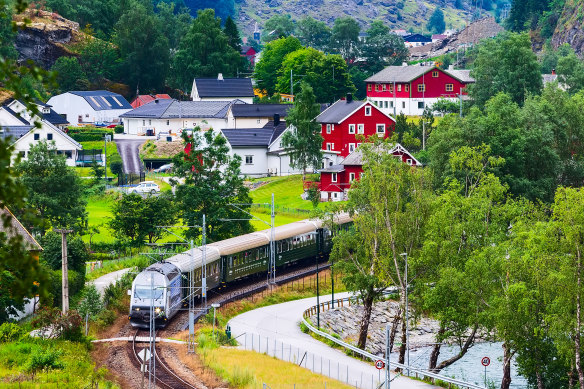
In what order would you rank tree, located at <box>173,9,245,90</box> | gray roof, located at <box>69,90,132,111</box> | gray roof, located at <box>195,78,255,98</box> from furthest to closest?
tree, located at <box>173,9,245,90</box> → gray roof, located at <box>195,78,255,98</box> → gray roof, located at <box>69,90,132,111</box>

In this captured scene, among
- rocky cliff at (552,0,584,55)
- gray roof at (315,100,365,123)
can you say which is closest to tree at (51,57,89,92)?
gray roof at (315,100,365,123)

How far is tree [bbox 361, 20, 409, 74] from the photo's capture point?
15431 centimetres

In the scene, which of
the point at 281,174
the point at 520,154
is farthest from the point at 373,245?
the point at 281,174

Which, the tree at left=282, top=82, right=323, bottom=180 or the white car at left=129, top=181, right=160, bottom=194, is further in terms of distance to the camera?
the tree at left=282, top=82, right=323, bottom=180

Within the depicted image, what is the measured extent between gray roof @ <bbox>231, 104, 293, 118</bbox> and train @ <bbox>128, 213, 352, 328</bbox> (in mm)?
42775

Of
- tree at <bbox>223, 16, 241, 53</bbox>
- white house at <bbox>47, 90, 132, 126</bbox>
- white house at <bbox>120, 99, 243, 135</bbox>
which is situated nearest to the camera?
white house at <bbox>120, 99, 243, 135</bbox>

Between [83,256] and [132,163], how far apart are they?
4942 cm

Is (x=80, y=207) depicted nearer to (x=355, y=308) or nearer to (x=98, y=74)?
(x=355, y=308)

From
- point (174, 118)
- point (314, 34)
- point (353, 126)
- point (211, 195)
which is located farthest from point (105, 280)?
point (314, 34)

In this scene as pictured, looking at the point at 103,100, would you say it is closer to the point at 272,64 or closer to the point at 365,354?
the point at 272,64

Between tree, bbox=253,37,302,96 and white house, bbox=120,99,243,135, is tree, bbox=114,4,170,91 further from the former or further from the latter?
white house, bbox=120,99,243,135

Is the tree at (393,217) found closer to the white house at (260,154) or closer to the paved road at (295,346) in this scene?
the paved road at (295,346)

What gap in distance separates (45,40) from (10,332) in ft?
333

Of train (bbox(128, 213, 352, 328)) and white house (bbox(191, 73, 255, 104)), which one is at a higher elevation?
white house (bbox(191, 73, 255, 104))
